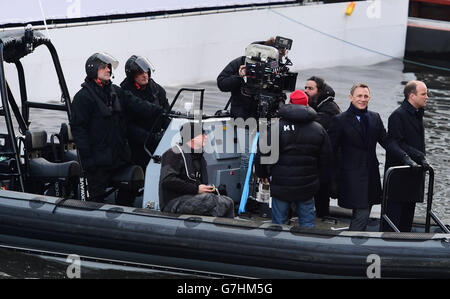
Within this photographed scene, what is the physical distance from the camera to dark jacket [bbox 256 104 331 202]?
6.97 meters

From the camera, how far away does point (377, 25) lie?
19.6m

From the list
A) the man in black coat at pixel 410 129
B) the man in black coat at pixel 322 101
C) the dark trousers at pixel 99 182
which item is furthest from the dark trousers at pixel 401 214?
the dark trousers at pixel 99 182

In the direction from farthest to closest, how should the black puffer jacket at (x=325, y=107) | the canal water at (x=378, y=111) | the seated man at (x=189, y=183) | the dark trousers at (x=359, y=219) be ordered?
the black puffer jacket at (x=325, y=107) → the canal water at (x=378, y=111) → the dark trousers at (x=359, y=219) → the seated man at (x=189, y=183)

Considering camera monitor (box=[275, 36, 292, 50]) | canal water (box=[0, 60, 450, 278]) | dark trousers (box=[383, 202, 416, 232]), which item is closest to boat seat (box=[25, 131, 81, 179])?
canal water (box=[0, 60, 450, 278])

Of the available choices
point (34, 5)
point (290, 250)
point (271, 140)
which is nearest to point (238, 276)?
point (290, 250)

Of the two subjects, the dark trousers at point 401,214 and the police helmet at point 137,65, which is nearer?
the dark trousers at point 401,214

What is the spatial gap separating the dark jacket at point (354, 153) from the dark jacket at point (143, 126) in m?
1.54

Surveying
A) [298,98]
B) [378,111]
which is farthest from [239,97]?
[378,111]

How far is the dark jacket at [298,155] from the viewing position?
6973 mm

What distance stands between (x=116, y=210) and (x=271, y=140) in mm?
1315

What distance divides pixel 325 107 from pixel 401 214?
114cm

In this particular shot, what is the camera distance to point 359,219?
7.36 meters

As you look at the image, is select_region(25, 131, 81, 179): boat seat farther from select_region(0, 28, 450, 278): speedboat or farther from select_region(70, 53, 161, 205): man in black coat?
select_region(70, 53, 161, 205): man in black coat

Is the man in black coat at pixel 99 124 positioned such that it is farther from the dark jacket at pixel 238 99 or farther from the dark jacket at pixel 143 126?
the dark jacket at pixel 238 99
